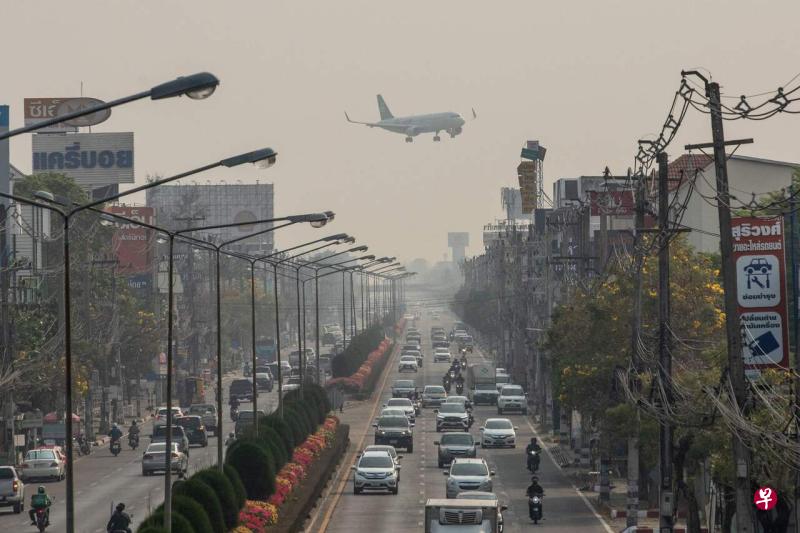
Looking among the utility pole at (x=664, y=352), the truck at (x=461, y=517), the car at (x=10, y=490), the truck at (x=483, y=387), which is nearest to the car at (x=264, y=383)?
the truck at (x=483, y=387)

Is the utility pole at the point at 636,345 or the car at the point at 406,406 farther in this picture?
the car at the point at 406,406

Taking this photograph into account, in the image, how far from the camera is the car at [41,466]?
71.9 meters

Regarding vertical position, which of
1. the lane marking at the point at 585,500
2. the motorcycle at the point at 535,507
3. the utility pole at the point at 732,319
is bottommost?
the lane marking at the point at 585,500

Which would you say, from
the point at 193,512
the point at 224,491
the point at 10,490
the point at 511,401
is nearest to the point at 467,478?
the point at 10,490

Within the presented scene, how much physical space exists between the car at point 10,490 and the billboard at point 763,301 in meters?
31.6

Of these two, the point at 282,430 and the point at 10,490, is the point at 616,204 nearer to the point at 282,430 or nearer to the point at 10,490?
the point at 282,430

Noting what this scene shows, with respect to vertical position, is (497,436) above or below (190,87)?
below

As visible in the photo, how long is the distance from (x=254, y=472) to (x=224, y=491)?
8514mm

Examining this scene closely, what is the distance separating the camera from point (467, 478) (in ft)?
193

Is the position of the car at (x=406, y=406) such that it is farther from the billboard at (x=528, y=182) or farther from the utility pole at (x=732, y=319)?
the billboard at (x=528, y=182)

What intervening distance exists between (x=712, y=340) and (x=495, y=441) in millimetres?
23173

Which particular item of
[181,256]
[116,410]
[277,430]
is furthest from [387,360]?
[277,430]

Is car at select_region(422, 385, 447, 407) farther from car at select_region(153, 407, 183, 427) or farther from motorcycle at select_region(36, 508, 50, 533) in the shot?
motorcycle at select_region(36, 508, 50, 533)

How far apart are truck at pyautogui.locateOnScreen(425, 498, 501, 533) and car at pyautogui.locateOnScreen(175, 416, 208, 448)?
1806 inches
